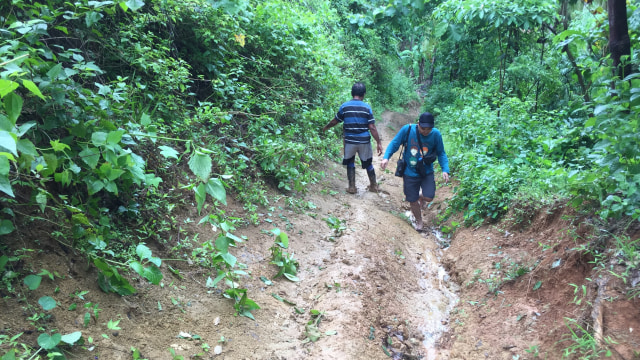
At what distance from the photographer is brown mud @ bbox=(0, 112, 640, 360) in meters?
2.47

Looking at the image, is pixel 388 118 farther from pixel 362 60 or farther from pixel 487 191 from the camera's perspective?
pixel 487 191

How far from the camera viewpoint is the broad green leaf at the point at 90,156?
8.26 feet

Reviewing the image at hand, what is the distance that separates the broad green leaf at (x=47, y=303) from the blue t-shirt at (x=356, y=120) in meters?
5.26

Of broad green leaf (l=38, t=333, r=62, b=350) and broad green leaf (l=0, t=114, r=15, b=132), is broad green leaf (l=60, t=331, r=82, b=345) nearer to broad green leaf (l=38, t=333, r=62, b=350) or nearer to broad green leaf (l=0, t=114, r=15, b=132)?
broad green leaf (l=38, t=333, r=62, b=350)

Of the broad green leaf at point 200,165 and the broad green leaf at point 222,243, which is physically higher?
the broad green leaf at point 200,165

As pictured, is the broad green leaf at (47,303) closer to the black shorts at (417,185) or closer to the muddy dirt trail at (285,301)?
the muddy dirt trail at (285,301)

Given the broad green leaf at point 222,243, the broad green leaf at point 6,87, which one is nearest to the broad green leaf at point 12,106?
the broad green leaf at point 6,87

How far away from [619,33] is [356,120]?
153 inches

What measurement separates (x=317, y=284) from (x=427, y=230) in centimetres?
306

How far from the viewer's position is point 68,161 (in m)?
2.60

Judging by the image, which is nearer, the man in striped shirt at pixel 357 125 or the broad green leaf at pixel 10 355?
the broad green leaf at pixel 10 355

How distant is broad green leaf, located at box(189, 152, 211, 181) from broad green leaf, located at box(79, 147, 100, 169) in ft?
2.46

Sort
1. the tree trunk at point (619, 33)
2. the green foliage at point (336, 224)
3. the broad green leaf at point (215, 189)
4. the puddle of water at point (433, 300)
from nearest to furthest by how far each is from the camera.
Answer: the broad green leaf at point (215, 189), the tree trunk at point (619, 33), the puddle of water at point (433, 300), the green foliage at point (336, 224)

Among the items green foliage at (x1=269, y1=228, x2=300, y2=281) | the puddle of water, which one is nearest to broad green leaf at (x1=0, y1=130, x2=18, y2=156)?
green foliage at (x1=269, y1=228, x2=300, y2=281)
